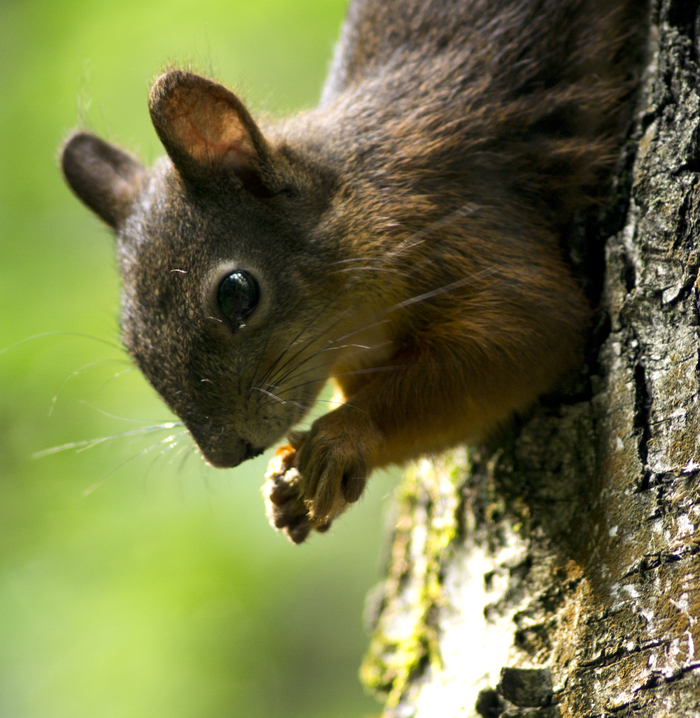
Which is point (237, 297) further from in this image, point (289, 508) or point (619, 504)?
point (619, 504)

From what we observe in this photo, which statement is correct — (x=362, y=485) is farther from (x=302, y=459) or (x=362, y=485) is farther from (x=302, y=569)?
(x=302, y=569)

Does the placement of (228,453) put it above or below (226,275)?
below

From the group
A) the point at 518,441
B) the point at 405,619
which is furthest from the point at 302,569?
the point at 518,441

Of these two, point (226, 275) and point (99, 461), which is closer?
point (226, 275)

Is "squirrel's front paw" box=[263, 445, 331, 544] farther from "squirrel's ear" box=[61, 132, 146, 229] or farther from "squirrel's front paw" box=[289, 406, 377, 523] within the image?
"squirrel's ear" box=[61, 132, 146, 229]

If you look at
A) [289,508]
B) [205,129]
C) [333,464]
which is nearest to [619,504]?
[333,464]

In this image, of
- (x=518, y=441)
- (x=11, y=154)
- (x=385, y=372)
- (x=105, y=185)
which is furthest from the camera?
(x=11, y=154)

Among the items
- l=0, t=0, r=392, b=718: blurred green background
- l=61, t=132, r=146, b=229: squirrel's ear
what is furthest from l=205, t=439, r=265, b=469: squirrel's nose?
l=0, t=0, r=392, b=718: blurred green background
